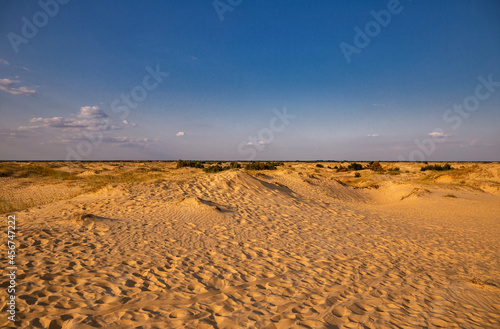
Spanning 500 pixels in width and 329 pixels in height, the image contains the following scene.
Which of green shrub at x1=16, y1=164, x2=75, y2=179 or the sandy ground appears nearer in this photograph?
the sandy ground

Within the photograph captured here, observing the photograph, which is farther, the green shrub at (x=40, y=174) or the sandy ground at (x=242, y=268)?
the green shrub at (x=40, y=174)

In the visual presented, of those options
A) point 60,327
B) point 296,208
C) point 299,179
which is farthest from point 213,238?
point 299,179

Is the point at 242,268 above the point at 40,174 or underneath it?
underneath

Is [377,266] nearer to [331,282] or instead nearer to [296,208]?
[331,282]

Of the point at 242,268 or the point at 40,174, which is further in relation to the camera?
the point at 40,174

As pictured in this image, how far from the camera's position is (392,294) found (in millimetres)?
4504

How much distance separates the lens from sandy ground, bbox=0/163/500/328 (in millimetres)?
3521

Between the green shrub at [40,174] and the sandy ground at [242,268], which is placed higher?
the green shrub at [40,174]

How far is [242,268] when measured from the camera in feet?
16.9

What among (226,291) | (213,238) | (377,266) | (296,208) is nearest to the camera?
(226,291)

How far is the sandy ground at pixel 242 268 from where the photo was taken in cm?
352

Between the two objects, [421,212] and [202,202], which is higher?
[202,202]

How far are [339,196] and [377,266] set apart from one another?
13.4m

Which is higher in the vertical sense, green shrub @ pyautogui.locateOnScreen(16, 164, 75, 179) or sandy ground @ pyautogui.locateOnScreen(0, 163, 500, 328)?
Result: green shrub @ pyautogui.locateOnScreen(16, 164, 75, 179)
